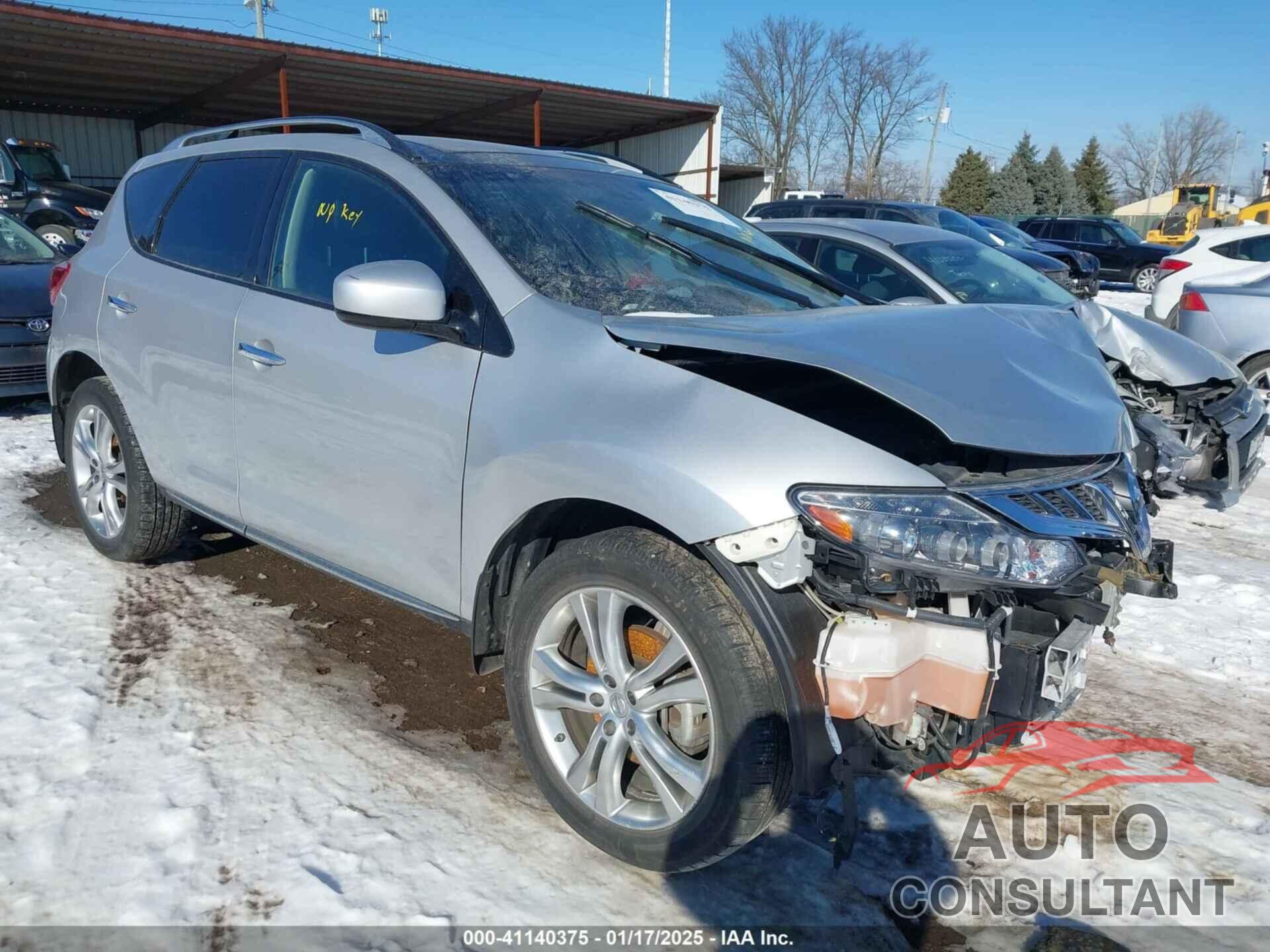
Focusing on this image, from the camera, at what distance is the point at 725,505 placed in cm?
214

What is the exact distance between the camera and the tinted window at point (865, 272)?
6516mm

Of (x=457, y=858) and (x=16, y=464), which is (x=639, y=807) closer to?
(x=457, y=858)

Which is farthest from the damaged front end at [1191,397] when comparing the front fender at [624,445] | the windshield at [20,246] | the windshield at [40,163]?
the windshield at [40,163]

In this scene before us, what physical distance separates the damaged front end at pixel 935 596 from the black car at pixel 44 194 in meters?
17.8

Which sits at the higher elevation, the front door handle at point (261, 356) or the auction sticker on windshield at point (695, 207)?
the auction sticker on windshield at point (695, 207)

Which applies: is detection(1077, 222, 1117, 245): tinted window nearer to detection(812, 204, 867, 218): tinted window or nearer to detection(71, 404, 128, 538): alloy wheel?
detection(812, 204, 867, 218): tinted window

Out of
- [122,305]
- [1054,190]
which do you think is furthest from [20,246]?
[1054,190]

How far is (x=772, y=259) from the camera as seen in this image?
372 cm

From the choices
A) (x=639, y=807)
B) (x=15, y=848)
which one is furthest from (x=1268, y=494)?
(x=15, y=848)

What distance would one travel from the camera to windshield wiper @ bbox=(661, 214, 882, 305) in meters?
3.52

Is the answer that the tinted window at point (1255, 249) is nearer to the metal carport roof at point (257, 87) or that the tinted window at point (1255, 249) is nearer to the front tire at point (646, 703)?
the front tire at point (646, 703)

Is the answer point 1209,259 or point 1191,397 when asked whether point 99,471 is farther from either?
point 1209,259

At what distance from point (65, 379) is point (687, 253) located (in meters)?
3.27

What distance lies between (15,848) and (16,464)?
4.61 metres
